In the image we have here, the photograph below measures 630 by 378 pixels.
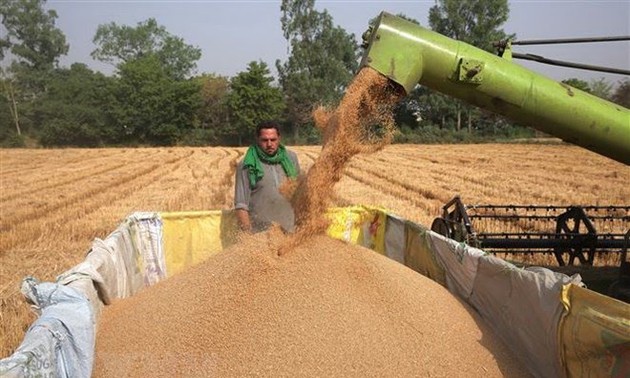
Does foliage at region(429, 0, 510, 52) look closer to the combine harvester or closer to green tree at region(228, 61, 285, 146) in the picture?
green tree at region(228, 61, 285, 146)

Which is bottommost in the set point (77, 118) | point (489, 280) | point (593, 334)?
point (77, 118)

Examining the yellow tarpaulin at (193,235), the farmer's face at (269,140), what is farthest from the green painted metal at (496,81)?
the yellow tarpaulin at (193,235)

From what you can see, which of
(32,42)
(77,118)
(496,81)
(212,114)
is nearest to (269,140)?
(496,81)

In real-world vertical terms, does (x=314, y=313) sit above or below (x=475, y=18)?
below

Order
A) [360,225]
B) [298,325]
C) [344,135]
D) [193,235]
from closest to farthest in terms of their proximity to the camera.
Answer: [298,325], [344,135], [193,235], [360,225]

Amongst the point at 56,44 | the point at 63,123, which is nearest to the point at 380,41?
the point at 63,123

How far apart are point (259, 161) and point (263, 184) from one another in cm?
18

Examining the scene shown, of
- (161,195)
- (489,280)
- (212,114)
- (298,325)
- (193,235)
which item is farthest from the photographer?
(212,114)

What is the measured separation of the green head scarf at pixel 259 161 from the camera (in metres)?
3.90

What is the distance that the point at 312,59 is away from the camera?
44.9 m

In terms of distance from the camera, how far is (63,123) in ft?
138

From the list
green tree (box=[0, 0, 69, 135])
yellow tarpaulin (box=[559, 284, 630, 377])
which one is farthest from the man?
green tree (box=[0, 0, 69, 135])

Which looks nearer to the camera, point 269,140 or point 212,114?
point 269,140

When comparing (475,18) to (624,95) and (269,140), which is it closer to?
(624,95)
